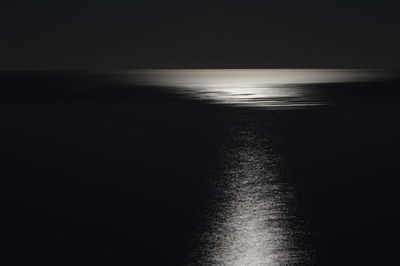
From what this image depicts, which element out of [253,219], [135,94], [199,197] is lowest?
[253,219]

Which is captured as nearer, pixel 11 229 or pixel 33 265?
pixel 33 265

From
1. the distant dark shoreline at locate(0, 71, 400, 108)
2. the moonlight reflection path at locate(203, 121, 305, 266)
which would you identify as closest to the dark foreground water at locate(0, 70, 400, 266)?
the moonlight reflection path at locate(203, 121, 305, 266)

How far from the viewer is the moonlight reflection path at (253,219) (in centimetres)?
937

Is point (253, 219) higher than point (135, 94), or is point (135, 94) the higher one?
point (135, 94)

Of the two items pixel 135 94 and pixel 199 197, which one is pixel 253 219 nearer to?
pixel 199 197

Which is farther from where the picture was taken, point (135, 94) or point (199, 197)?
point (135, 94)

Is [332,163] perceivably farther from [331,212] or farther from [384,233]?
[384,233]

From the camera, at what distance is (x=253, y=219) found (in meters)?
11.7

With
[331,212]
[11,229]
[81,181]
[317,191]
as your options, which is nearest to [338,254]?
[331,212]

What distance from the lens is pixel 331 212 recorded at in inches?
496

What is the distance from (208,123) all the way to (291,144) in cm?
1021

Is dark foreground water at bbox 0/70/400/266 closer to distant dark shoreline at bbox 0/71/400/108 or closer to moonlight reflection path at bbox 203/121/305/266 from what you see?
moonlight reflection path at bbox 203/121/305/266

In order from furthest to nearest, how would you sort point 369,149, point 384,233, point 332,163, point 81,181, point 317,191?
point 369,149, point 332,163, point 81,181, point 317,191, point 384,233

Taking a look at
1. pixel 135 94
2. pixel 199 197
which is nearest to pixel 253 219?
pixel 199 197
